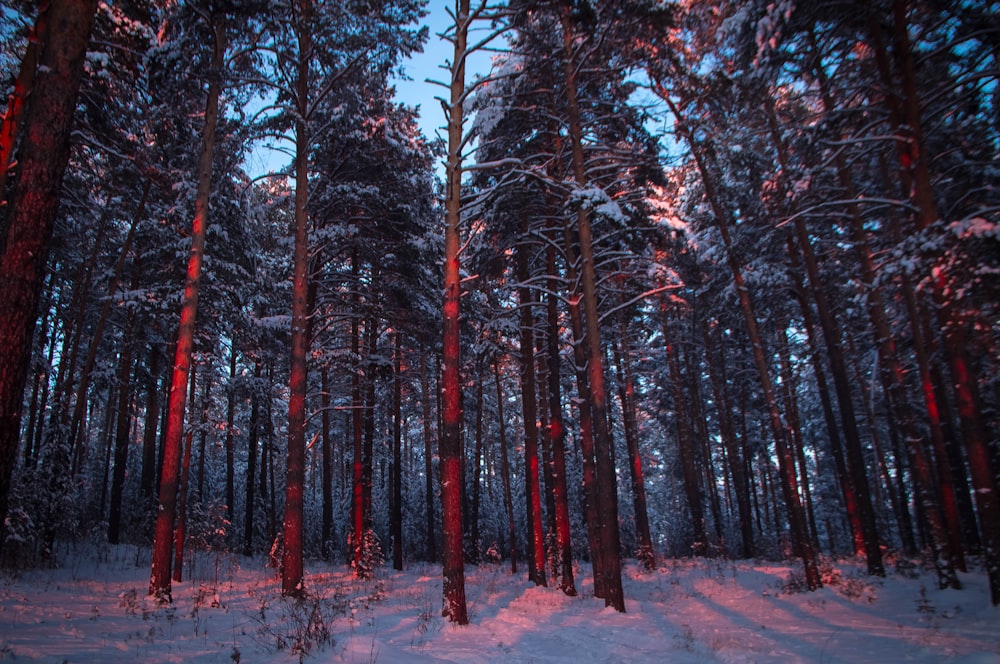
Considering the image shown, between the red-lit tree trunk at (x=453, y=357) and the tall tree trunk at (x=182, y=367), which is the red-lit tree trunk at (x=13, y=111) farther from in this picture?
the red-lit tree trunk at (x=453, y=357)

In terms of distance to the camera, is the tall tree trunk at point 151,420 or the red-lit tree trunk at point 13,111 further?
the tall tree trunk at point 151,420

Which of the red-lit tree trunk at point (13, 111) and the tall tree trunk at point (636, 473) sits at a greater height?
the red-lit tree trunk at point (13, 111)

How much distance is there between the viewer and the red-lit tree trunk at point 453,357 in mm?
8984

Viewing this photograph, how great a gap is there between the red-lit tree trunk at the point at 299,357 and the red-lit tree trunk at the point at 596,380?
6343mm

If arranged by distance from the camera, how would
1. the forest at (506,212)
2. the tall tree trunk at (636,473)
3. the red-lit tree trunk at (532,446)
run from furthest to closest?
1. the tall tree trunk at (636,473)
2. the red-lit tree trunk at (532,446)
3. the forest at (506,212)

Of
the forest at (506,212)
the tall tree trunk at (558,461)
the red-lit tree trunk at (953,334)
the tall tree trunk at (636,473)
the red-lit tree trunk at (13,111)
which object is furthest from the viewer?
the tall tree trunk at (636,473)

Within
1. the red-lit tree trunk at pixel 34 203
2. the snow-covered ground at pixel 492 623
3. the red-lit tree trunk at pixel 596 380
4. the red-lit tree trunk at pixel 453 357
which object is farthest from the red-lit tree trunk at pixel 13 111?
the red-lit tree trunk at pixel 596 380

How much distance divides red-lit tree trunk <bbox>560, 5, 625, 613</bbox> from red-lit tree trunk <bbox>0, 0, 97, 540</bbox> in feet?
28.1

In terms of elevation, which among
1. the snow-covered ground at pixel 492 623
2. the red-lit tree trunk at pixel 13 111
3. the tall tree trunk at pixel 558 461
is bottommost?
the snow-covered ground at pixel 492 623

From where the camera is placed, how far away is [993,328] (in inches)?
340

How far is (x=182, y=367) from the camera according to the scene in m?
10.8

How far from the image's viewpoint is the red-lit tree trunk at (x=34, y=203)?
195 inches

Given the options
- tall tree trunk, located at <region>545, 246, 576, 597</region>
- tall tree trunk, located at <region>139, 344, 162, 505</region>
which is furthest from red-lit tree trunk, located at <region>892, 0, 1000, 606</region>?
tall tree trunk, located at <region>139, 344, 162, 505</region>

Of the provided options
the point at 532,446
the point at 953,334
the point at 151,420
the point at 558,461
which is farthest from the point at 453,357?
the point at 151,420
